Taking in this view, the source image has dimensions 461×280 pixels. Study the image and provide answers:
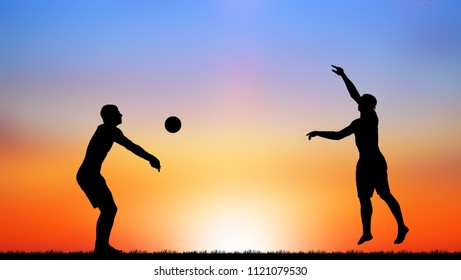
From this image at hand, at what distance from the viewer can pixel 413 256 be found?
14156mm

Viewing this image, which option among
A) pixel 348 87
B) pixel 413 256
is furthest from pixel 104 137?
pixel 413 256

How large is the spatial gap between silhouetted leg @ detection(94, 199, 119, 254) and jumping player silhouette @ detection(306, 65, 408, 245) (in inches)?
192

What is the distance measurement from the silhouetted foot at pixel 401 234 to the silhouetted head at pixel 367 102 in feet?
8.79

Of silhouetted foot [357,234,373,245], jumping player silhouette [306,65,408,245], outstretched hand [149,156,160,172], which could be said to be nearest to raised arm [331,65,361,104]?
jumping player silhouette [306,65,408,245]

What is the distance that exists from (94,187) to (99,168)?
42cm

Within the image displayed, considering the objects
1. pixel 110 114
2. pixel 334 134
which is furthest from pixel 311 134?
pixel 110 114

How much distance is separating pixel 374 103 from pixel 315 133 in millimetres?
A: 1571

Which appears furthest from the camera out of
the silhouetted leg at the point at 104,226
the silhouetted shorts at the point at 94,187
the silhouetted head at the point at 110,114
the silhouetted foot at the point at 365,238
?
the silhouetted foot at the point at 365,238

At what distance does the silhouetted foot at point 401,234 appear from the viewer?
48.6 ft

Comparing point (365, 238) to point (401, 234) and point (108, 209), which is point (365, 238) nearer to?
point (401, 234)

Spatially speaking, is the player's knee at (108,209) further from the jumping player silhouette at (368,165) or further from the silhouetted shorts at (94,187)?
the jumping player silhouette at (368,165)

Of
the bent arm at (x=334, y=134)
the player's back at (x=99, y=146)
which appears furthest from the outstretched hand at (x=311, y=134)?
the player's back at (x=99, y=146)

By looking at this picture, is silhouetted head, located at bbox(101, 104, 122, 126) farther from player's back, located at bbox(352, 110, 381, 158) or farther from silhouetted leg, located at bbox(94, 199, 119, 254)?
player's back, located at bbox(352, 110, 381, 158)
